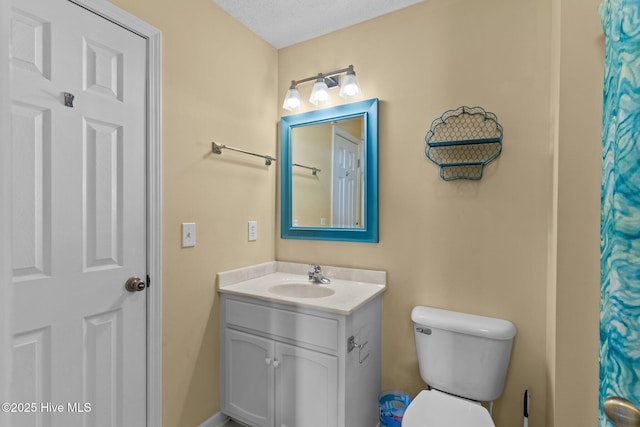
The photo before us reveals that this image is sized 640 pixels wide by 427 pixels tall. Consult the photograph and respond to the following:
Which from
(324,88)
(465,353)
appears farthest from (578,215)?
(324,88)

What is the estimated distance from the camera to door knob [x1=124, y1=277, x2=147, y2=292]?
1.31 meters

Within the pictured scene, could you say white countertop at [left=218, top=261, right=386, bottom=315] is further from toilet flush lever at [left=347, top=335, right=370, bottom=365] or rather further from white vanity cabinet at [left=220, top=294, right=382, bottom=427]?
toilet flush lever at [left=347, top=335, right=370, bottom=365]

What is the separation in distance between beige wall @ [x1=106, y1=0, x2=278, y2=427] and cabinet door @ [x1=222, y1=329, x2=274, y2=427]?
0.08 m

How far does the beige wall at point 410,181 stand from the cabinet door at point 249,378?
9 centimetres

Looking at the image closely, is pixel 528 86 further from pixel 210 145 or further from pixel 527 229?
pixel 210 145

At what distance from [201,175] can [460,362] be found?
5.15 feet

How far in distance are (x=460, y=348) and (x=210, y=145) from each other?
162 cm

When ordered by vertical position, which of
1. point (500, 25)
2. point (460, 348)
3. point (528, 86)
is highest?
point (500, 25)

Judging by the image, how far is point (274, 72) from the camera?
2.15m

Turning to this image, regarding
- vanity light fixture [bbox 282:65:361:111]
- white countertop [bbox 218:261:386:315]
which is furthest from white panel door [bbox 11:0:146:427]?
vanity light fixture [bbox 282:65:361:111]

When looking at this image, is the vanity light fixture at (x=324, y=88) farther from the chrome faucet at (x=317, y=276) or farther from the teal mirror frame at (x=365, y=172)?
the chrome faucet at (x=317, y=276)

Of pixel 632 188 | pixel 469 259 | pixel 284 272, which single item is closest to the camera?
pixel 632 188

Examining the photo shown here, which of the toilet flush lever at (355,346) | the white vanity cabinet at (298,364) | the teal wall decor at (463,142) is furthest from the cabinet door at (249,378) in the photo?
the teal wall decor at (463,142)

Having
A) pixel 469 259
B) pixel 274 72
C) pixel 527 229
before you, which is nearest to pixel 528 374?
pixel 469 259
